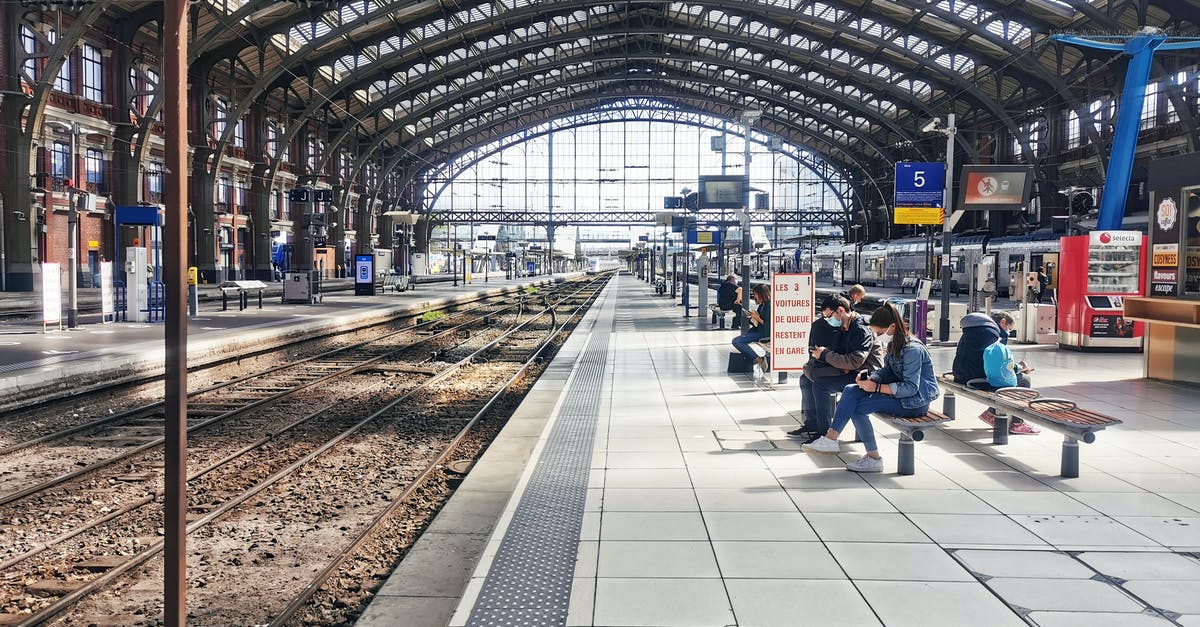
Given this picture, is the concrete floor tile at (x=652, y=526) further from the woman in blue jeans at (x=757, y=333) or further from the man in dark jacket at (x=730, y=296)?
the man in dark jacket at (x=730, y=296)

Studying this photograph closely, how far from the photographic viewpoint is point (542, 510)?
5859 mm

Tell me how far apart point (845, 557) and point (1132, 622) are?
1.41m

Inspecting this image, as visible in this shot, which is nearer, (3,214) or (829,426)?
(829,426)

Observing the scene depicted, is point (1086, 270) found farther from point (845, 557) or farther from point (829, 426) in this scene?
point (845, 557)

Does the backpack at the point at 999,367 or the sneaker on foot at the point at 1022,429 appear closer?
the backpack at the point at 999,367

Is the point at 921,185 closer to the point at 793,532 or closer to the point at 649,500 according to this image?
the point at 649,500

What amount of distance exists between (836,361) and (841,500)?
2.00m

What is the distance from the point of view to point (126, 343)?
17.1m

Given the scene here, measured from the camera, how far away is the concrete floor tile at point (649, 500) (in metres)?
5.90

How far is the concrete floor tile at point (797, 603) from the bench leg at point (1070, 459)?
339 centimetres

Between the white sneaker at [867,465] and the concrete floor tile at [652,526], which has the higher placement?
the white sneaker at [867,465]

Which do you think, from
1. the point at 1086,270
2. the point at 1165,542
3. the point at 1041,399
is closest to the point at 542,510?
the point at 1165,542

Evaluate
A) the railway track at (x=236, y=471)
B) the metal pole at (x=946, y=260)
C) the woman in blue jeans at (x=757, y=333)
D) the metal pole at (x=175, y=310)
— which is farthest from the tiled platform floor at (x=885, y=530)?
the metal pole at (x=946, y=260)

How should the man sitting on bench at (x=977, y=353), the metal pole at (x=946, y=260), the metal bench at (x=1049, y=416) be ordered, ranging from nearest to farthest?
the metal bench at (x=1049, y=416)
the man sitting on bench at (x=977, y=353)
the metal pole at (x=946, y=260)
